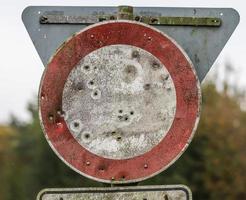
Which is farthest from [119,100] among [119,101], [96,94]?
[96,94]

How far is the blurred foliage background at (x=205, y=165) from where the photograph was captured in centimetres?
5297

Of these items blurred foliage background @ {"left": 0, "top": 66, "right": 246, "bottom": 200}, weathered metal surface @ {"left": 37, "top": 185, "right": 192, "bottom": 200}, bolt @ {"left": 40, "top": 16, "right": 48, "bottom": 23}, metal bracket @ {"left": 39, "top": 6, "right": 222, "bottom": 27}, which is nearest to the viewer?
weathered metal surface @ {"left": 37, "top": 185, "right": 192, "bottom": 200}

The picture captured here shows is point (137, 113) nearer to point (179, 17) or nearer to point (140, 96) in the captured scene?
point (140, 96)

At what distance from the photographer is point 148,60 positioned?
19.0ft

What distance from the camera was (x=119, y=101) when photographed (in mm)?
5754

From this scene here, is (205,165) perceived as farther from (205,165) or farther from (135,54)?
(135,54)

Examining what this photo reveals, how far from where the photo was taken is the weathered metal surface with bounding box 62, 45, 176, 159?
571 cm

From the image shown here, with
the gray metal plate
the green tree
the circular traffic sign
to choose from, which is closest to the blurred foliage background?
the green tree

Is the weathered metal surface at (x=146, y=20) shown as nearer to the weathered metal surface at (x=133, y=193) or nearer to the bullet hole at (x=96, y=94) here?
the bullet hole at (x=96, y=94)

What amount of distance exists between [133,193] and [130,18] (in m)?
0.94

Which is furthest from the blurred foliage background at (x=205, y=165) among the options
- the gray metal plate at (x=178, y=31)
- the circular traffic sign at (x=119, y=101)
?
the circular traffic sign at (x=119, y=101)

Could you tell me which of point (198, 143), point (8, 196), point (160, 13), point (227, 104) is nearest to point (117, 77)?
point (160, 13)

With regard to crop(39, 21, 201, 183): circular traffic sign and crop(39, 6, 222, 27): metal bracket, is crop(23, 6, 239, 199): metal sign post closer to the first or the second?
crop(39, 21, 201, 183): circular traffic sign

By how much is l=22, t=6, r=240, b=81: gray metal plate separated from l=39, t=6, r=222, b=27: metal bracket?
20mm
